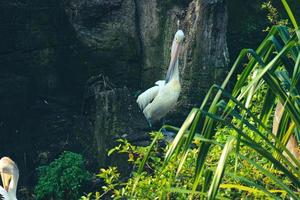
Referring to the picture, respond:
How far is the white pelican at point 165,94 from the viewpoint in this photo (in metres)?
8.09

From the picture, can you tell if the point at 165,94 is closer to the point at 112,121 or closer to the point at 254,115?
the point at 112,121

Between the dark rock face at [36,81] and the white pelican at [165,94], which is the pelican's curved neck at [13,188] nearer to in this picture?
the white pelican at [165,94]

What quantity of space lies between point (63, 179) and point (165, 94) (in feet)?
5.10

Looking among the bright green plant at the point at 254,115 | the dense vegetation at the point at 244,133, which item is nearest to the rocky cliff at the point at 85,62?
the dense vegetation at the point at 244,133

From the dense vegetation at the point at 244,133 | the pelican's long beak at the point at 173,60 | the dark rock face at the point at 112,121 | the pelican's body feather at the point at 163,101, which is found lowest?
the dark rock face at the point at 112,121

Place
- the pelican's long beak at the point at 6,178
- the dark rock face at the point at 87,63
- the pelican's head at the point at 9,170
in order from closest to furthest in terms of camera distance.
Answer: the pelican's head at the point at 9,170
the pelican's long beak at the point at 6,178
the dark rock face at the point at 87,63

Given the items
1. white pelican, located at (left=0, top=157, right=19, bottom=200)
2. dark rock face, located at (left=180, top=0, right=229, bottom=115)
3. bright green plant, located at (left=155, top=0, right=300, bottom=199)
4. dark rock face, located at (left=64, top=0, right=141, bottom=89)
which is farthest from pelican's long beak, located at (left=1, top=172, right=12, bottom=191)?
bright green plant, located at (left=155, top=0, right=300, bottom=199)

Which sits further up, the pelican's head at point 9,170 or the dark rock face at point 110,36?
the dark rock face at point 110,36

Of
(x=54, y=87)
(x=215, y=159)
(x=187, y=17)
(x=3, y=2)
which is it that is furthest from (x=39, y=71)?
(x=215, y=159)

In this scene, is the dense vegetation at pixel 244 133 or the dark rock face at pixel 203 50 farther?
the dark rock face at pixel 203 50

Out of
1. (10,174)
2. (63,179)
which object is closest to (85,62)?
(63,179)

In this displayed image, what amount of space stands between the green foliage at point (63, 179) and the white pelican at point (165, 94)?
39.1 inches

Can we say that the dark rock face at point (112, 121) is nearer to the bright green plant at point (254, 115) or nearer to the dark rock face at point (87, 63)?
the dark rock face at point (87, 63)

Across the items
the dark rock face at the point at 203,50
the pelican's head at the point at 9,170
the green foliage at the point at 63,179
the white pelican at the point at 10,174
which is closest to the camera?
the white pelican at the point at 10,174
